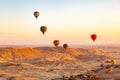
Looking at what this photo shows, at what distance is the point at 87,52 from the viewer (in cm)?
18475

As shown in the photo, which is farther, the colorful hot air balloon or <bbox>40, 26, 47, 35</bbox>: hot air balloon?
the colorful hot air balloon

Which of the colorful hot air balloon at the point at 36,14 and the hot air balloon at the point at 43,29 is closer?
the hot air balloon at the point at 43,29

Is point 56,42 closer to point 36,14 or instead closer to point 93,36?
point 93,36

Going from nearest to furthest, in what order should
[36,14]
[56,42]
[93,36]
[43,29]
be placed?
1. [43,29]
2. [36,14]
3. [93,36]
4. [56,42]

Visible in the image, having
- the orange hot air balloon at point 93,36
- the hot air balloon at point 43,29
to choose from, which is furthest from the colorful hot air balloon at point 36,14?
the orange hot air balloon at point 93,36

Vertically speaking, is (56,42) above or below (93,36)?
above

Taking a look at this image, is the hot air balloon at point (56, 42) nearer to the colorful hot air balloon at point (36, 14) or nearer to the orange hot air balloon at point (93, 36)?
the orange hot air balloon at point (93, 36)

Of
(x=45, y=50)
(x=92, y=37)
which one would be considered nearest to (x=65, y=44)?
(x=92, y=37)

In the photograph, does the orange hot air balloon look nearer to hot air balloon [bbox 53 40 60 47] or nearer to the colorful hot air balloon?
hot air balloon [bbox 53 40 60 47]

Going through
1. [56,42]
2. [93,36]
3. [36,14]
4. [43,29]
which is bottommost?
[93,36]

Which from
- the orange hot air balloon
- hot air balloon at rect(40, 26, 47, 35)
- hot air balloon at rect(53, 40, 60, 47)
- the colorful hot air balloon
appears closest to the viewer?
hot air balloon at rect(40, 26, 47, 35)

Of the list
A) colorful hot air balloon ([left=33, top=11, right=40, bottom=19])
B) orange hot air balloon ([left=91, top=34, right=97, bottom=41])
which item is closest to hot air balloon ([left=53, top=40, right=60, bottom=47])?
orange hot air balloon ([left=91, top=34, right=97, bottom=41])

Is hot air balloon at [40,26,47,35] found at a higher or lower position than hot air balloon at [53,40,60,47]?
higher

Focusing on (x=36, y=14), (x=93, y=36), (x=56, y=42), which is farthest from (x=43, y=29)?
(x=56, y=42)
